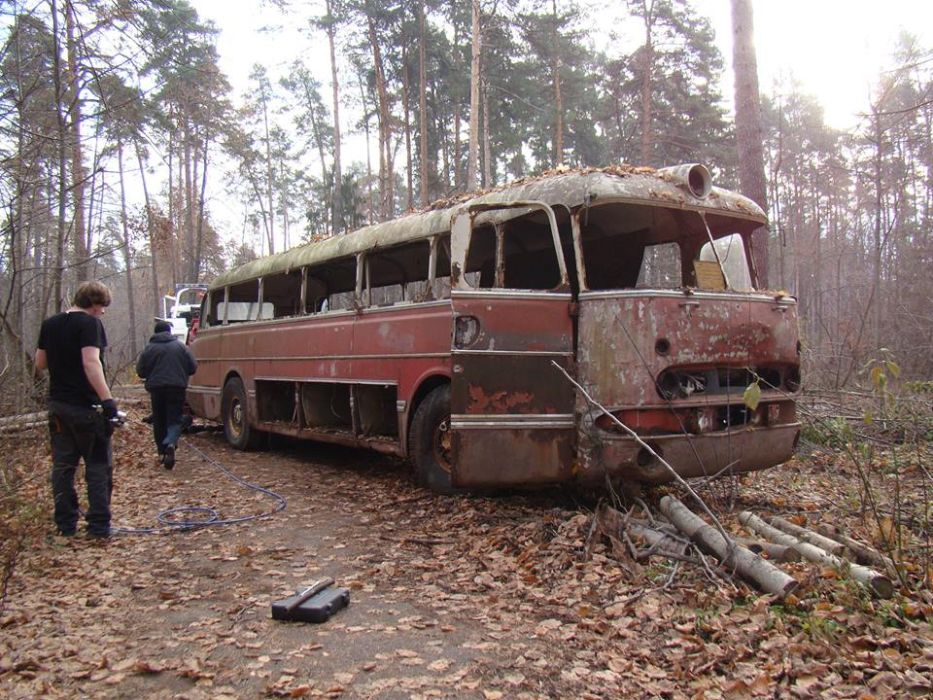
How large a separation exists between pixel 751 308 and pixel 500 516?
264 centimetres

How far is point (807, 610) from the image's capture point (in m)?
3.60

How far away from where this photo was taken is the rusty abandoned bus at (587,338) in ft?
→ 16.7

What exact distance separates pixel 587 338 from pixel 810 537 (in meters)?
2.02

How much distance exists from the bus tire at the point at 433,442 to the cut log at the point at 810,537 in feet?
8.97

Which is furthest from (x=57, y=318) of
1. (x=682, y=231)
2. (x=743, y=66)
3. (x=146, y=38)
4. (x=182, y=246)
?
(x=182, y=246)

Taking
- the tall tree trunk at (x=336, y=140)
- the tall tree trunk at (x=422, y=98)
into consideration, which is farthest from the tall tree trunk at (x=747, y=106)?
the tall tree trunk at (x=336, y=140)

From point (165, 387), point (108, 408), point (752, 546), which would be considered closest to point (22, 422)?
point (165, 387)

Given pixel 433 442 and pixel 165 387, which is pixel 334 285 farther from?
pixel 433 442

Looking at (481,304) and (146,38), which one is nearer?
(481,304)

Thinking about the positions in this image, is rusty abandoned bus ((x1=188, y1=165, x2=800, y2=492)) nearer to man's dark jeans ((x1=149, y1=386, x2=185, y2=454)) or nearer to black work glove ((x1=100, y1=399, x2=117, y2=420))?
black work glove ((x1=100, y1=399, x2=117, y2=420))

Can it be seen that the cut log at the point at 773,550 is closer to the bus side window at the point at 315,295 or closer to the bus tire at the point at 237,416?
the bus side window at the point at 315,295

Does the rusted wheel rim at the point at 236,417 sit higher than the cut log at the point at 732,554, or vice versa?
the rusted wheel rim at the point at 236,417

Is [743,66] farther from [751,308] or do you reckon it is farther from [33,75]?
[33,75]

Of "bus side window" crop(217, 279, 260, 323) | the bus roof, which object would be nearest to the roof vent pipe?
the bus roof
